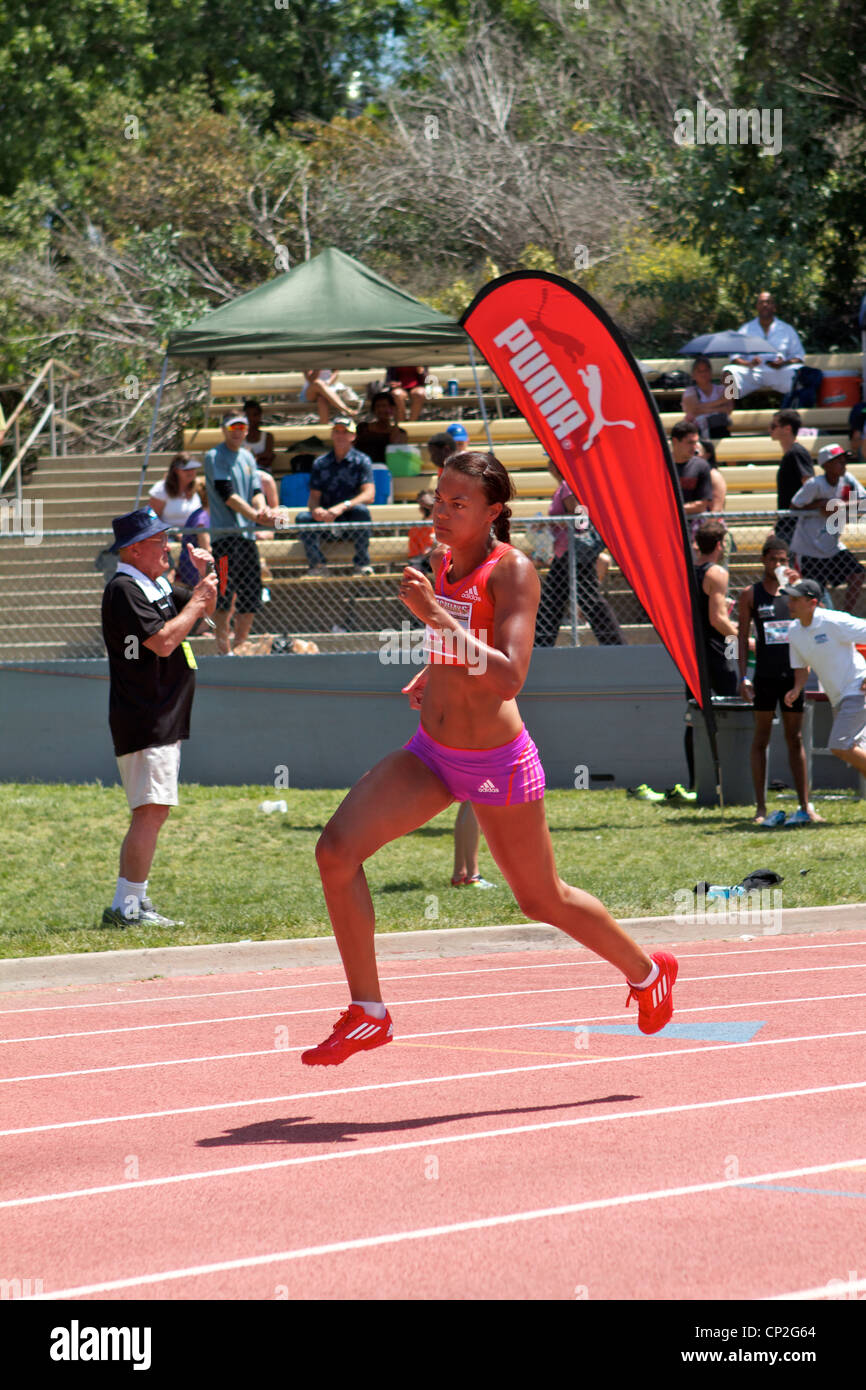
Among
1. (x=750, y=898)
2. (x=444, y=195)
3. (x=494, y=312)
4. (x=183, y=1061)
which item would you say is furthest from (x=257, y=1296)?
Result: (x=444, y=195)

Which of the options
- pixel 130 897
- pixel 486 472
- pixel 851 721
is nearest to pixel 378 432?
pixel 851 721

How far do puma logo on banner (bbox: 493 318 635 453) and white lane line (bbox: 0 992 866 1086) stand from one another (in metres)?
6.20

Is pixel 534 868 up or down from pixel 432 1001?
up

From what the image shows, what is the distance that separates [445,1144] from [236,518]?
39.9 feet

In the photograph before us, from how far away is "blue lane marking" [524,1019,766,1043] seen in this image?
264 inches

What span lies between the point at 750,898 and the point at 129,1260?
21.2 feet

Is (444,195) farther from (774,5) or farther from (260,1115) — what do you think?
(260,1115)

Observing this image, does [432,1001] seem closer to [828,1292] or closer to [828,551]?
[828,1292]

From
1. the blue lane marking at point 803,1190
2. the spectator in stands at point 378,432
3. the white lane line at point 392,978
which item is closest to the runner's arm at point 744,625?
the white lane line at point 392,978

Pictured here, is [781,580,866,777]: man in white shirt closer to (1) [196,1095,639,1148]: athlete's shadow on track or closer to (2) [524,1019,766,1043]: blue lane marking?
(2) [524,1019,766,1043]: blue lane marking

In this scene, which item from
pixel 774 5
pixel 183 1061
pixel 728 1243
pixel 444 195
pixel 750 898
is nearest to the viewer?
pixel 728 1243

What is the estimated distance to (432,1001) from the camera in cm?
774

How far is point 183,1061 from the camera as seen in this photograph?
664 centimetres
